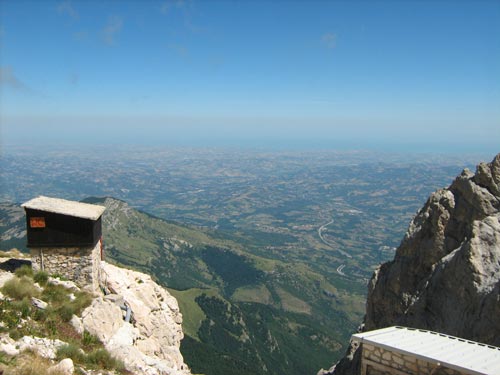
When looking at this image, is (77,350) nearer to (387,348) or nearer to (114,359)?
(114,359)

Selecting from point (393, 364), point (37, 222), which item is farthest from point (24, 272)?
point (393, 364)

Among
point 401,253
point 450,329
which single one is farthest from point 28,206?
point 401,253

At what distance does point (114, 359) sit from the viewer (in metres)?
18.3

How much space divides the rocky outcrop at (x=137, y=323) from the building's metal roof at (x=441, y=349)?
36.4ft

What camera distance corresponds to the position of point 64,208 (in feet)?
92.1

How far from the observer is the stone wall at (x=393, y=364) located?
46.2ft

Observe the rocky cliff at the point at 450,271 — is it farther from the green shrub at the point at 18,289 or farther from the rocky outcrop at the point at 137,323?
the green shrub at the point at 18,289

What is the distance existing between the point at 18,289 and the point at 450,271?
2715 centimetres

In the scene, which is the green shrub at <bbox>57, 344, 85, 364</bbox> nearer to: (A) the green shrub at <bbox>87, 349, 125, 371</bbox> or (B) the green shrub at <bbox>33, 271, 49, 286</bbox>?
(A) the green shrub at <bbox>87, 349, 125, 371</bbox>

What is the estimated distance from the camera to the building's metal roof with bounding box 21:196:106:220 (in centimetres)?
2714

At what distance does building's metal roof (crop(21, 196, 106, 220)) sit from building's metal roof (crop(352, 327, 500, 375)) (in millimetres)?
19086

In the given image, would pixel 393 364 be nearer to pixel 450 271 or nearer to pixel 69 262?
pixel 450 271

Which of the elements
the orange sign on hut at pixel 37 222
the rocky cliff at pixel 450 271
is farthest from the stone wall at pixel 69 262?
the rocky cliff at pixel 450 271

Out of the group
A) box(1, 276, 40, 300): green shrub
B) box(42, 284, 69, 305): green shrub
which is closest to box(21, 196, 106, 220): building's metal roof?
box(42, 284, 69, 305): green shrub
